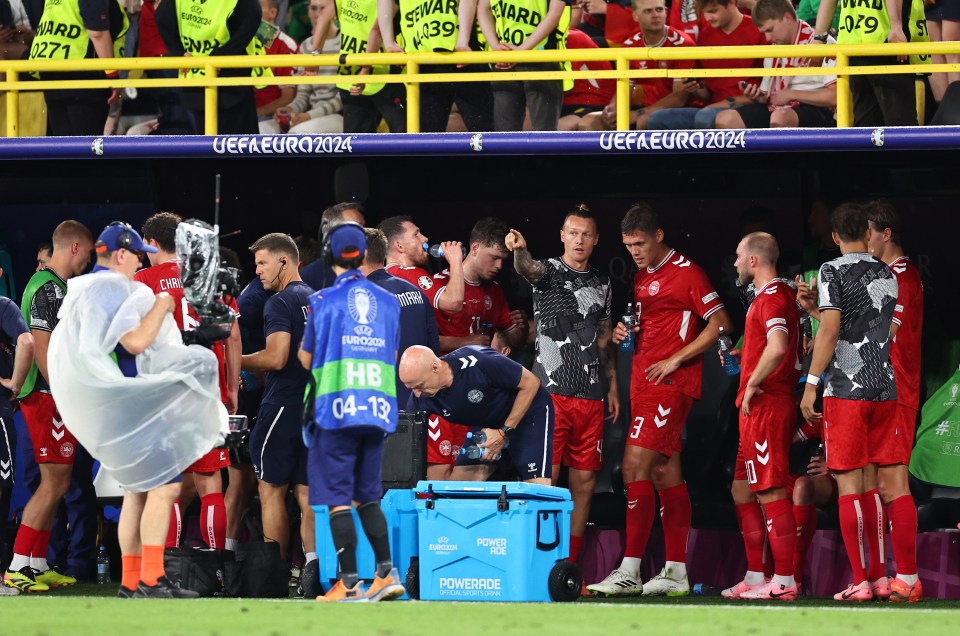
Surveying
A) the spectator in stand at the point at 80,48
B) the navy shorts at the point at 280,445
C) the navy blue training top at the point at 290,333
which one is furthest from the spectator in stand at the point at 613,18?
the navy shorts at the point at 280,445

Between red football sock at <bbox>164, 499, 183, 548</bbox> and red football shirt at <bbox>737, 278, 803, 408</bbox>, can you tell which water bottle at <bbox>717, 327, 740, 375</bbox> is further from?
red football sock at <bbox>164, 499, 183, 548</bbox>

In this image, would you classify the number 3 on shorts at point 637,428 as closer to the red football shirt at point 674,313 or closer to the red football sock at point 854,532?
the red football shirt at point 674,313

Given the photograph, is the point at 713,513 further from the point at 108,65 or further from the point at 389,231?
the point at 108,65

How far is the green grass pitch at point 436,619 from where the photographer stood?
19.6 ft

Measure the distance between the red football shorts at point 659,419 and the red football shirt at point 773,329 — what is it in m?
0.59

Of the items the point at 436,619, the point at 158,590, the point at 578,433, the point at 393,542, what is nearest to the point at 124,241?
the point at 158,590

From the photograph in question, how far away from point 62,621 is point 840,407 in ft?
15.4

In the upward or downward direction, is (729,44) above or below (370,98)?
above

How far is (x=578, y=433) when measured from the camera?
10.0 meters

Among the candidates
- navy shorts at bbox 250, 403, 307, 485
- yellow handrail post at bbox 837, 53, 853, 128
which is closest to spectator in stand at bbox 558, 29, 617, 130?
yellow handrail post at bbox 837, 53, 853, 128

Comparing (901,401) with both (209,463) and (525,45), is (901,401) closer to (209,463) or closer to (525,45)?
(525,45)

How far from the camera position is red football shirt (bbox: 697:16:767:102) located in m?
10.8

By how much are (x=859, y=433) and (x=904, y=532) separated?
0.61 m

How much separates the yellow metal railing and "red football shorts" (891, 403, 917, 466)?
74.7 inches
